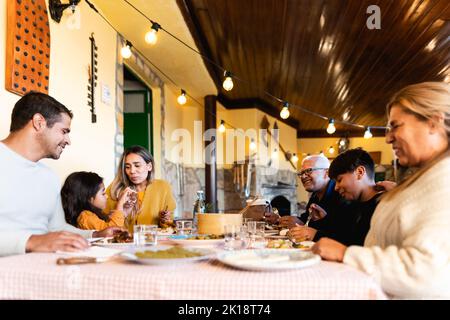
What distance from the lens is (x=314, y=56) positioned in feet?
15.8

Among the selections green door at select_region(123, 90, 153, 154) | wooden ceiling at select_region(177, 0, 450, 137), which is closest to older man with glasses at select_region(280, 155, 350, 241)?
wooden ceiling at select_region(177, 0, 450, 137)

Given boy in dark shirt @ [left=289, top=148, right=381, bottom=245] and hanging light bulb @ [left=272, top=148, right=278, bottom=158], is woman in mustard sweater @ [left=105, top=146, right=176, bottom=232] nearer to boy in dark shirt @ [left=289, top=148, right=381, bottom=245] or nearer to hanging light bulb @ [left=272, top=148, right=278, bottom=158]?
boy in dark shirt @ [left=289, top=148, right=381, bottom=245]

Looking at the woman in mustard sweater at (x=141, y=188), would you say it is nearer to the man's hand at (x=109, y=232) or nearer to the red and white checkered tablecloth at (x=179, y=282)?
the man's hand at (x=109, y=232)

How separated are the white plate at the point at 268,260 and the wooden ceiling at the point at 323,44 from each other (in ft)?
9.08

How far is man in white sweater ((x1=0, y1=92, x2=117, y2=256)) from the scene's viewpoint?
1.62m

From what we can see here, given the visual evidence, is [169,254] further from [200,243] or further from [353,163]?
[353,163]

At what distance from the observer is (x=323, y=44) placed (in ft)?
14.2

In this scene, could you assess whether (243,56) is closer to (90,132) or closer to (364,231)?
(90,132)

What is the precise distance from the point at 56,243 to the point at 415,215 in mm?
1083

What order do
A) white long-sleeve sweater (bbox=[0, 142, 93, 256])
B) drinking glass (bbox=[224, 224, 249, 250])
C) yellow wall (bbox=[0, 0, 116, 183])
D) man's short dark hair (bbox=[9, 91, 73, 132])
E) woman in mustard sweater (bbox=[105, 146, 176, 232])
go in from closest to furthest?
drinking glass (bbox=[224, 224, 249, 250])
white long-sleeve sweater (bbox=[0, 142, 93, 256])
man's short dark hair (bbox=[9, 91, 73, 132])
yellow wall (bbox=[0, 0, 116, 183])
woman in mustard sweater (bbox=[105, 146, 176, 232])

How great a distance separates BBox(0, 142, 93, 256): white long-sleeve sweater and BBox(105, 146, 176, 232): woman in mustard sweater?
0.93m

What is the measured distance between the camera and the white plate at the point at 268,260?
949 mm

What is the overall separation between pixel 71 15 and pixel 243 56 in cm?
255

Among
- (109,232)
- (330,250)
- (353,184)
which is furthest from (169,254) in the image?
(353,184)
